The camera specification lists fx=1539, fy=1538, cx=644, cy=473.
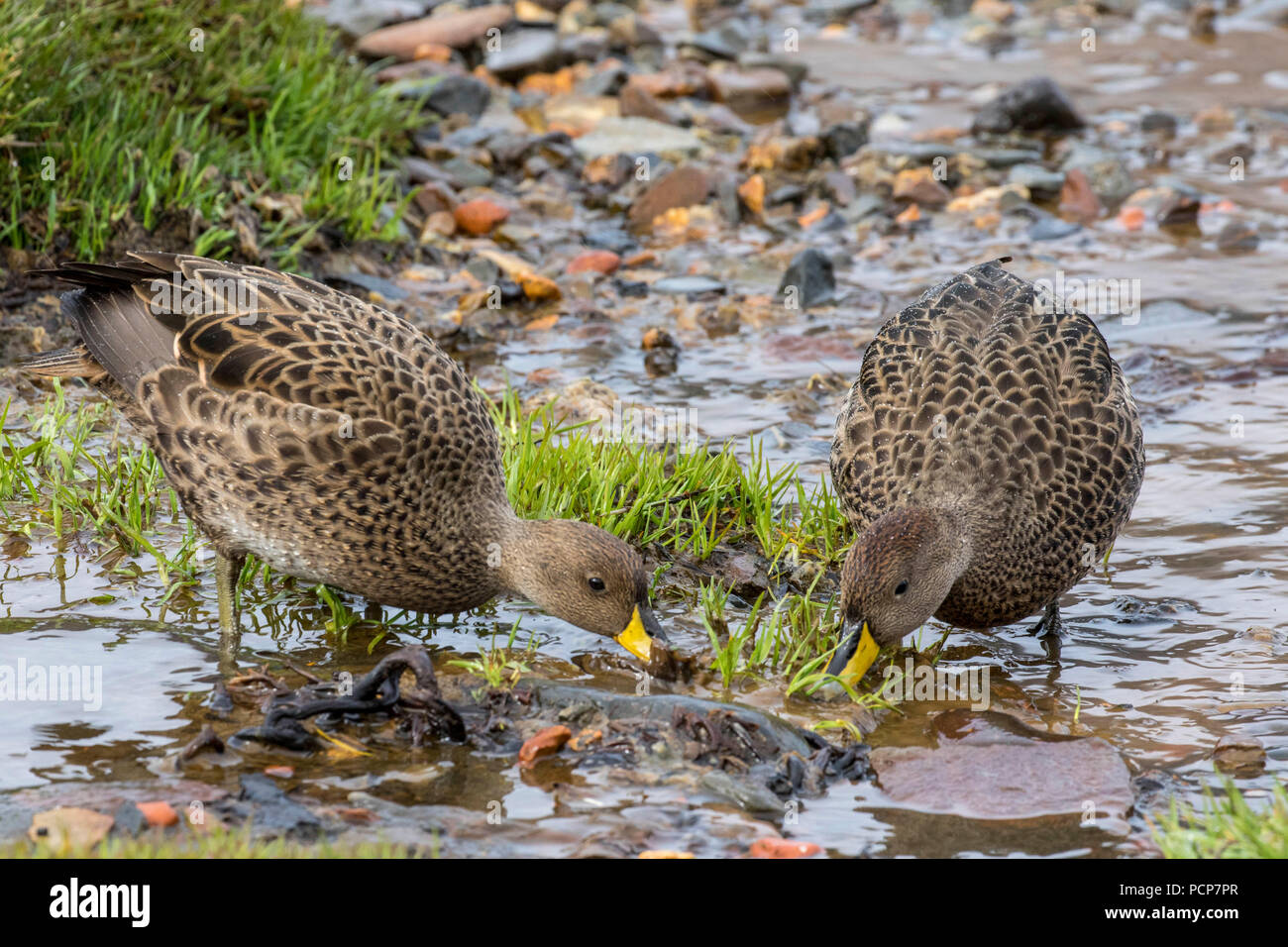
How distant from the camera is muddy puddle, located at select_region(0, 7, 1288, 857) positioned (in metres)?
4.77

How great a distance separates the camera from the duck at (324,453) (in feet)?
18.5

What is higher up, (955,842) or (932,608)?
(932,608)

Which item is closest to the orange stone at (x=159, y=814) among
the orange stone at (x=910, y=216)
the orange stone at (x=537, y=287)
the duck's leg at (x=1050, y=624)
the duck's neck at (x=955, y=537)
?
the duck's neck at (x=955, y=537)

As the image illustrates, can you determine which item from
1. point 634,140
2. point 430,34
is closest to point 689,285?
point 634,140

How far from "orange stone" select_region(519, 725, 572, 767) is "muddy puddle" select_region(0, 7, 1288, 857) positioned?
37 mm

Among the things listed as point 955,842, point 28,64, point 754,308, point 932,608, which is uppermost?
point 28,64

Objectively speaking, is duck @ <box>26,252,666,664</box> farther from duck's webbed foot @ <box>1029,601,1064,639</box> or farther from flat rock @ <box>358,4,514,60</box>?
flat rock @ <box>358,4,514,60</box>

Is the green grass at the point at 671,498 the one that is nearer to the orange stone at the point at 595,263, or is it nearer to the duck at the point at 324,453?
the duck at the point at 324,453

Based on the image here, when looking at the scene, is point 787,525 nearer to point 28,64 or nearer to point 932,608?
point 932,608

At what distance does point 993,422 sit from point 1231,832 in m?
2.13

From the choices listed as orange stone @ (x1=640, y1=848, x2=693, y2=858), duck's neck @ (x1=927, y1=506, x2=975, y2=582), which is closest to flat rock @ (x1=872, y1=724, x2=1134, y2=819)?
duck's neck @ (x1=927, y1=506, x2=975, y2=582)

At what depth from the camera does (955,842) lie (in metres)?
4.72

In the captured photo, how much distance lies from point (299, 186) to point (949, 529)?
5.47m
